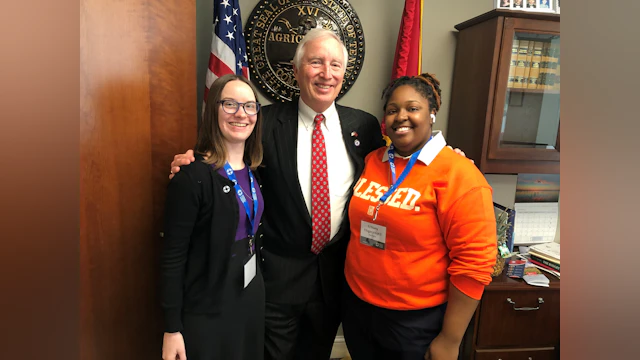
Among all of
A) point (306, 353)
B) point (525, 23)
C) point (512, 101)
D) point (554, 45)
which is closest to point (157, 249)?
point (306, 353)

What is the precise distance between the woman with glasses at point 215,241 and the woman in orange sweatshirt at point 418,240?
479 millimetres

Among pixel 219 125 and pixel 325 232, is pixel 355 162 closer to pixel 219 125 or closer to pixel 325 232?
pixel 325 232

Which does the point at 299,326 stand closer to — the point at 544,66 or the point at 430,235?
the point at 430,235

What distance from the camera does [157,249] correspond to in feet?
5.27

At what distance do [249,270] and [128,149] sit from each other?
66 cm

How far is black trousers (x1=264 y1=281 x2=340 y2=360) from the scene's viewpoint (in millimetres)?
1756

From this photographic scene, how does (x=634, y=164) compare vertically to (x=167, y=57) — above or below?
below

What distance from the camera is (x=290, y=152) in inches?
66.7

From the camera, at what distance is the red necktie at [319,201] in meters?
1.66

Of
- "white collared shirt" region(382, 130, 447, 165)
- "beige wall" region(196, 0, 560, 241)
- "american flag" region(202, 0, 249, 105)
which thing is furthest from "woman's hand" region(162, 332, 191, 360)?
"beige wall" region(196, 0, 560, 241)

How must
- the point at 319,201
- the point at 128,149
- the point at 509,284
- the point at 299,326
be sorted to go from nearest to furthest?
1. the point at 128,149
2. the point at 319,201
3. the point at 299,326
4. the point at 509,284

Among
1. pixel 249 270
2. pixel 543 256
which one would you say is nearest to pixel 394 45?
pixel 543 256

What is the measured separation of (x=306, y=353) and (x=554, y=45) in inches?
90.0

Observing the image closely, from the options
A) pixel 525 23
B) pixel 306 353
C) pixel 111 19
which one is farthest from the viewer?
pixel 525 23
